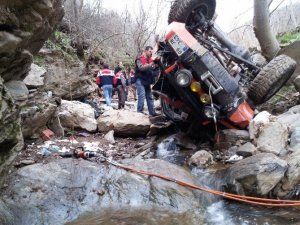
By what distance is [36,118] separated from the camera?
21.4 ft

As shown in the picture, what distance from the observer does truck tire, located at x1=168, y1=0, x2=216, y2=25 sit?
6562 mm

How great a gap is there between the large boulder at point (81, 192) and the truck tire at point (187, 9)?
287 cm

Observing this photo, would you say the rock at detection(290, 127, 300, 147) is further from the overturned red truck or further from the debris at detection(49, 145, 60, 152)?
the debris at detection(49, 145, 60, 152)

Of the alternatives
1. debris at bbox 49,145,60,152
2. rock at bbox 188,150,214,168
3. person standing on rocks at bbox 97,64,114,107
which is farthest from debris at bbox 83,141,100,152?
person standing on rocks at bbox 97,64,114,107

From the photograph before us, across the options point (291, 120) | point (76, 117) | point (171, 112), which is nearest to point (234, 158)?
point (291, 120)

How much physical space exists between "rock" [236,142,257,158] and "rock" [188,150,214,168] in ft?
1.47

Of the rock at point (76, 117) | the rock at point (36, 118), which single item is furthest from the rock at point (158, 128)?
the rock at point (36, 118)

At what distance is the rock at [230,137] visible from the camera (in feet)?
20.5

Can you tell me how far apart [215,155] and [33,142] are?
3078 millimetres

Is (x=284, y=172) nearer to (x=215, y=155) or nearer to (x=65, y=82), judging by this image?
(x=215, y=155)

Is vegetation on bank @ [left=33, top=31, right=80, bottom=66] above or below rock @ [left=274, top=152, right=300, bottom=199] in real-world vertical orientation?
above

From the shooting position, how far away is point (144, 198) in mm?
4625

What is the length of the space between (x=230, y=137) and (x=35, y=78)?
373 cm

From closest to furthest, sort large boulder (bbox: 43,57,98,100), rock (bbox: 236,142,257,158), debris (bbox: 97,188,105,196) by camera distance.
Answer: debris (bbox: 97,188,105,196), rock (bbox: 236,142,257,158), large boulder (bbox: 43,57,98,100)
